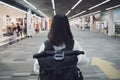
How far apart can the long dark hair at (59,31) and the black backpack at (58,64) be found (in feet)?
0.41

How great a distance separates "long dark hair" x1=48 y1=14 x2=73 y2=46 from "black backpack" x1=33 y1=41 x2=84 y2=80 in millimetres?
123

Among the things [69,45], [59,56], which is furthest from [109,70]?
[59,56]

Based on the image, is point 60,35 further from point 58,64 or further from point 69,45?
point 58,64

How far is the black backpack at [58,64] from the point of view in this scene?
8.12 feet

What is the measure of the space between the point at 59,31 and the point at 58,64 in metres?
0.34

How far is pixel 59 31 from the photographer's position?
2607mm

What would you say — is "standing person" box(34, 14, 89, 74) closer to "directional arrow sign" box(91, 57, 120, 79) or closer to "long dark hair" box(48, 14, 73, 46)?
"long dark hair" box(48, 14, 73, 46)

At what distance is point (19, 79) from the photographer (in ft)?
23.2

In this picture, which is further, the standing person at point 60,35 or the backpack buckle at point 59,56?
the standing person at point 60,35

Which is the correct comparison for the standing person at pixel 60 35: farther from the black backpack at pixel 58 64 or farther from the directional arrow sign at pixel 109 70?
the directional arrow sign at pixel 109 70

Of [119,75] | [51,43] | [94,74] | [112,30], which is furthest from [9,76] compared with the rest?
[112,30]

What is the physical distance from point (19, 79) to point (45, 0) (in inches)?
541

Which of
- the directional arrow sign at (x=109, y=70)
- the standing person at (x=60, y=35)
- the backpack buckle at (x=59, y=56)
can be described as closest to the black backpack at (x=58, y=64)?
the backpack buckle at (x=59, y=56)

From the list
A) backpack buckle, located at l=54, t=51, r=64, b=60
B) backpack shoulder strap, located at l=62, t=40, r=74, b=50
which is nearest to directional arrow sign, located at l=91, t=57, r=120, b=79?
backpack shoulder strap, located at l=62, t=40, r=74, b=50
